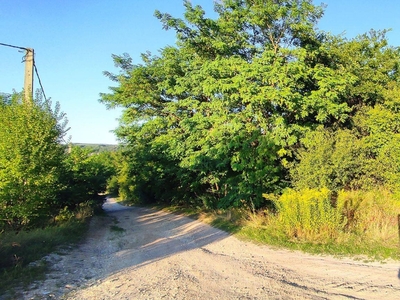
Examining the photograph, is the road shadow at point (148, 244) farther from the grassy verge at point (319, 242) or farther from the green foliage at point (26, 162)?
the green foliage at point (26, 162)

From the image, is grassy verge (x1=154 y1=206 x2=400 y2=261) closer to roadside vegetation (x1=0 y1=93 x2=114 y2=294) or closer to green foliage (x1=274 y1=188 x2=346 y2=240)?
green foliage (x1=274 y1=188 x2=346 y2=240)

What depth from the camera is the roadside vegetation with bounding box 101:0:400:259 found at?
10.4m

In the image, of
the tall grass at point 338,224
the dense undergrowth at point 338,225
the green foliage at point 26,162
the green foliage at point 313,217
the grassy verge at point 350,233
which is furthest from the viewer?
the green foliage at point 26,162

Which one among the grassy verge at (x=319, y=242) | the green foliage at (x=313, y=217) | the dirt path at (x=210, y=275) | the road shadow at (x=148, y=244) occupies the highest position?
the green foliage at (x=313, y=217)

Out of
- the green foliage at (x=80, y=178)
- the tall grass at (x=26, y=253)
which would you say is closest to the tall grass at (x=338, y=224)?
the tall grass at (x=26, y=253)

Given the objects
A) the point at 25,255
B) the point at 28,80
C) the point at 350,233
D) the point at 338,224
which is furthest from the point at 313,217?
the point at 28,80

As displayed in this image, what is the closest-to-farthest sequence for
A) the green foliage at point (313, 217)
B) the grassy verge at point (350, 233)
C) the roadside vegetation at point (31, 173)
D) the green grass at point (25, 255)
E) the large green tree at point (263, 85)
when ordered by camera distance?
1. the green grass at point (25, 255)
2. the grassy verge at point (350, 233)
3. the green foliage at point (313, 217)
4. the roadside vegetation at point (31, 173)
5. the large green tree at point (263, 85)

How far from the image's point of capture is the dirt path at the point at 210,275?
19.3 ft

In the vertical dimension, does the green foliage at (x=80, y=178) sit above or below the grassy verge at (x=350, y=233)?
above

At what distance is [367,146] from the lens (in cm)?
1259

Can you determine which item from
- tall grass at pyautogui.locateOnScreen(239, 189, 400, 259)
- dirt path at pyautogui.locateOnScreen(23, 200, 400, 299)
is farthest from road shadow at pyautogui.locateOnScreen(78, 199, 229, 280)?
tall grass at pyautogui.locateOnScreen(239, 189, 400, 259)

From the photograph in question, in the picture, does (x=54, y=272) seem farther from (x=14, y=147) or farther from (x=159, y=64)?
(x=159, y=64)

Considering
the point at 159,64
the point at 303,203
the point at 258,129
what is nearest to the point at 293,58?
the point at 258,129

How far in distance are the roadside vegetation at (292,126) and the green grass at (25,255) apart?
653cm
